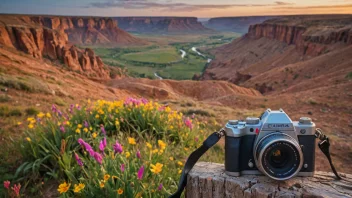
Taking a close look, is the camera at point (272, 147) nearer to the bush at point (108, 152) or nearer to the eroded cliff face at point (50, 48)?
the bush at point (108, 152)

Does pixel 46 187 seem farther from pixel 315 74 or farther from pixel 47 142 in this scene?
pixel 315 74

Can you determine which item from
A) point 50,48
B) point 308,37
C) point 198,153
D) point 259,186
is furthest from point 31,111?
point 308,37

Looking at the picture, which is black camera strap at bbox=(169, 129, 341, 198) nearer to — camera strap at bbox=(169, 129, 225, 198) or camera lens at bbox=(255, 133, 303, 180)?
camera strap at bbox=(169, 129, 225, 198)

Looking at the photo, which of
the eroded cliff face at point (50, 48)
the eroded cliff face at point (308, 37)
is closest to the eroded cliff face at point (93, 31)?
the eroded cliff face at point (308, 37)

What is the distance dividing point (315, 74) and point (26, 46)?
34593 millimetres

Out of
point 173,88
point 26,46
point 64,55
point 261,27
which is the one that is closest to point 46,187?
point 173,88

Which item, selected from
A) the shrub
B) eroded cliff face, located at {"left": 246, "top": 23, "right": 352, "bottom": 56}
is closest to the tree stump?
the shrub

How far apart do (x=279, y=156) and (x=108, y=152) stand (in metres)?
2.06

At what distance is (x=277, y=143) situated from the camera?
1.82 m

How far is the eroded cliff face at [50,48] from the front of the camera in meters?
34.8

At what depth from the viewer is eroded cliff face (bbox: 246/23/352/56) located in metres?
43.1

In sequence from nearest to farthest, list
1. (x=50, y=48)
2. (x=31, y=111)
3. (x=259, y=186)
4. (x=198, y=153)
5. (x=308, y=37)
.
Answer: (x=259, y=186)
(x=198, y=153)
(x=31, y=111)
(x=50, y=48)
(x=308, y=37)

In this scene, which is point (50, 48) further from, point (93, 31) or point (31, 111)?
point (93, 31)

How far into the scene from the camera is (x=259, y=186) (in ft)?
6.39
